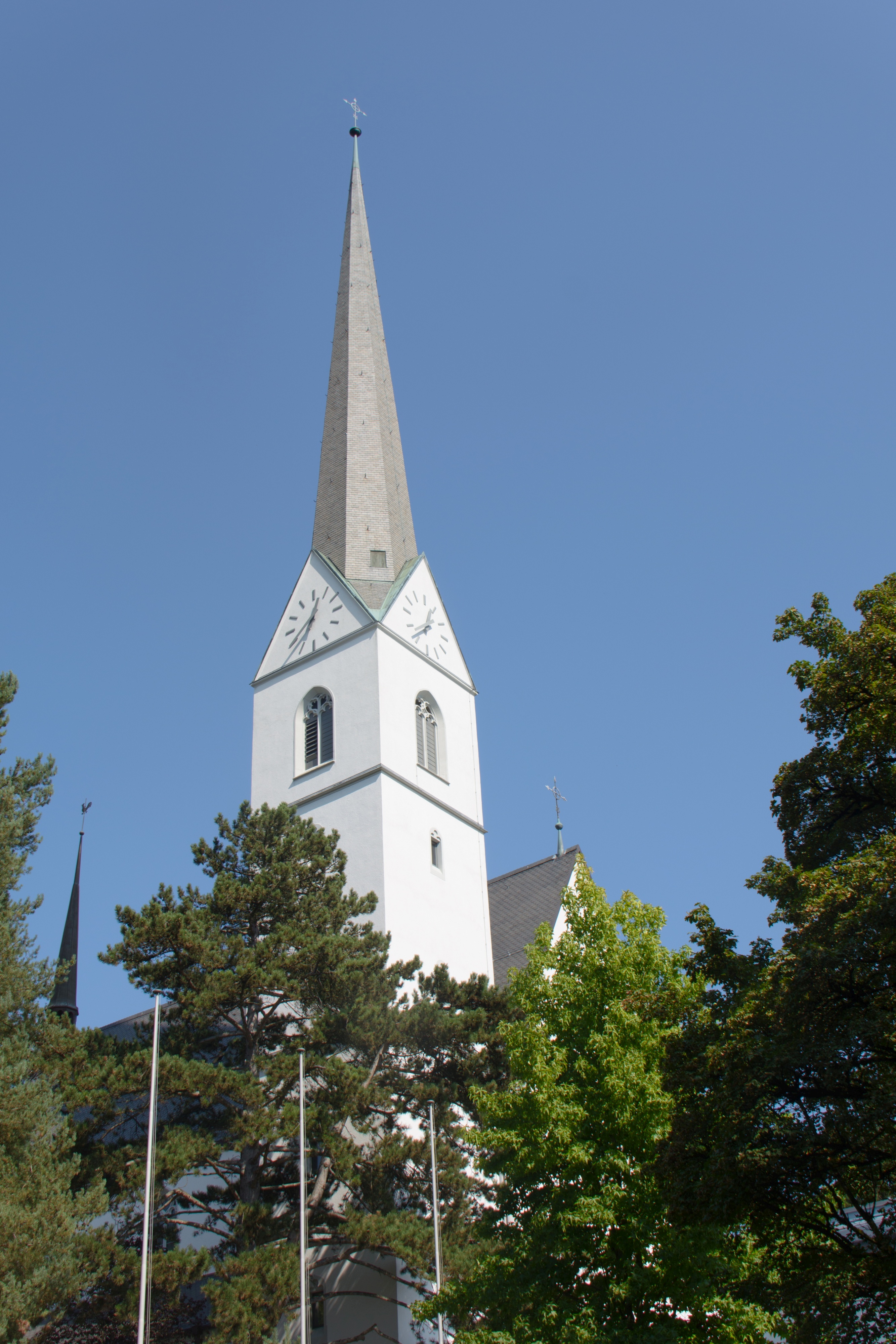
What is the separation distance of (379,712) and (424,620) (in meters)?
4.92

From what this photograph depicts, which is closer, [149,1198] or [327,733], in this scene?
[149,1198]

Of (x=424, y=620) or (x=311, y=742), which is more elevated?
(x=424, y=620)

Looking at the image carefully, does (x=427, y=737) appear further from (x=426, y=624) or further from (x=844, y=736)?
(x=844, y=736)

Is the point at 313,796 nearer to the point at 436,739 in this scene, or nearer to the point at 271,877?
the point at 436,739

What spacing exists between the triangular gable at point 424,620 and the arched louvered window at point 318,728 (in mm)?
2611

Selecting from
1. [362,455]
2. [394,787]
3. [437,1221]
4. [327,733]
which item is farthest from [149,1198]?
[362,455]

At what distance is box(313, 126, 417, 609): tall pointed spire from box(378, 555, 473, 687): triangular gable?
1.66ft

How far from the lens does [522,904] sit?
35.2 meters

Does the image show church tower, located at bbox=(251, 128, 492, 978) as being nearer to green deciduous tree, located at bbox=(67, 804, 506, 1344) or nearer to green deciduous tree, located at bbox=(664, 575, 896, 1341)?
green deciduous tree, located at bbox=(67, 804, 506, 1344)

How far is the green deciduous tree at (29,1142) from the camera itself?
16.4 meters

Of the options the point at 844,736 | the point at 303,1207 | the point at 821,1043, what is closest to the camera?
the point at 821,1043

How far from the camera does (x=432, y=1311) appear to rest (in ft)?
56.2

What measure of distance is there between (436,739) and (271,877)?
11.8 meters

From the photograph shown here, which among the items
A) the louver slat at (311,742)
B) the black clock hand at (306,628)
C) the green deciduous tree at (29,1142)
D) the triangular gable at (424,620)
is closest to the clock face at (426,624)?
the triangular gable at (424,620)
